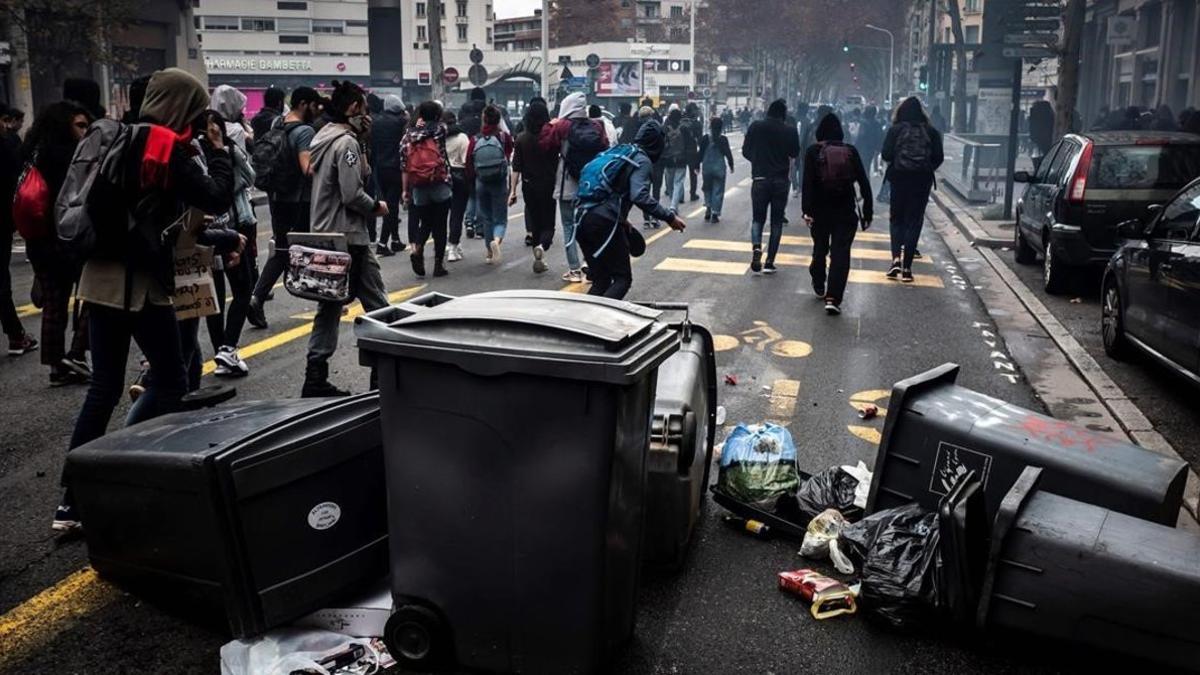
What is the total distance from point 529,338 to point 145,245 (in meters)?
2.12

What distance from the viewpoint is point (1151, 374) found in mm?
8109

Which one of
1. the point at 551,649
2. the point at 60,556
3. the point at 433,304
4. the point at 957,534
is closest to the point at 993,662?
the point at 957,534

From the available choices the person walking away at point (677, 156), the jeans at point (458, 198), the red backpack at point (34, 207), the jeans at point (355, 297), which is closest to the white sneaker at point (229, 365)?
the jeans at point (355, 297)

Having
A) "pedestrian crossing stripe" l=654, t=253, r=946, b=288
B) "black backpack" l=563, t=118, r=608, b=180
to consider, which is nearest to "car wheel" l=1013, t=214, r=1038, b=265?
"pedestrian crossing stripe" l=654, t=253, r=946, b=288

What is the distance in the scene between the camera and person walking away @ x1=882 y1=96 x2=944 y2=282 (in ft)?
38.4

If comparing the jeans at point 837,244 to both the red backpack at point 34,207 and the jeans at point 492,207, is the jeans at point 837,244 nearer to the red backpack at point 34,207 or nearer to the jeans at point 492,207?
the jeans at point 492,207

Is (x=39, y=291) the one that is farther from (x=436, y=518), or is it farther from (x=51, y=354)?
(x=436, y=518)

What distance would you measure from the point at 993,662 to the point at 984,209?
17713 mm

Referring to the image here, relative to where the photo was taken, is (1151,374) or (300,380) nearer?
(300,380)

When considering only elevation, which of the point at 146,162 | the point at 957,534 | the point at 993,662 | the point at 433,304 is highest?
the point at 146,162

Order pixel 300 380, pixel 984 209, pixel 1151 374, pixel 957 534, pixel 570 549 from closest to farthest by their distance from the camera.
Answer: pixel 570 549 → pixel 957 534 → pixel 300 380 → pixel 1151 374 → pixel 984 209

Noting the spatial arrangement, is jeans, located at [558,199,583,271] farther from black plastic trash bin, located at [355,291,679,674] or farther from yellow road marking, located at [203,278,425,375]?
black plastic trash bin, located at [355,291,679,674]

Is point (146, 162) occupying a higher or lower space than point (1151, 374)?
higher

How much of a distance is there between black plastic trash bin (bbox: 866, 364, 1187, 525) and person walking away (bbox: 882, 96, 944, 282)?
727 centimetres
